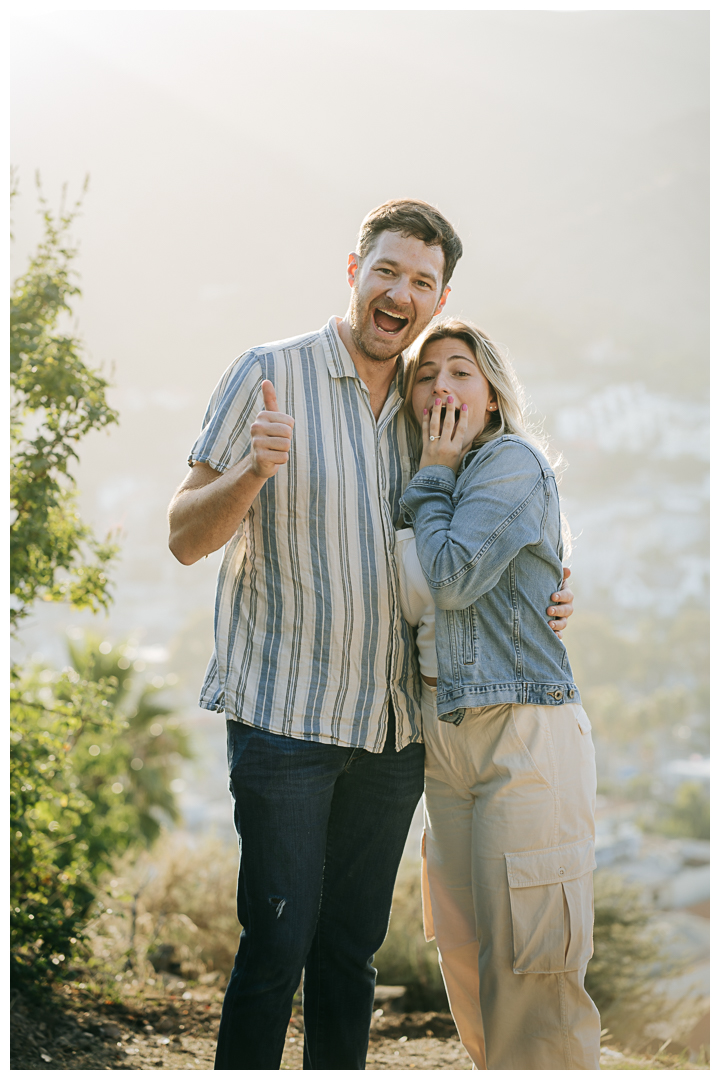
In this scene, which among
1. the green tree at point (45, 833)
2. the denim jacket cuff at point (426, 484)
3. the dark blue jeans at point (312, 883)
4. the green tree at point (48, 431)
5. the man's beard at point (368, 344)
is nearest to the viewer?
the dark blue jeans at point (312, 883)

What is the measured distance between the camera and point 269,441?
64.4 inches

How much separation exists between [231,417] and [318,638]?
0.55 meters

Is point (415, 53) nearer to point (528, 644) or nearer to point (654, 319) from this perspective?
point (654, 319)

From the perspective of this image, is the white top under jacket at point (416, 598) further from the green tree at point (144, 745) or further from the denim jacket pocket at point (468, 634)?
the green tree at point (144, 745)

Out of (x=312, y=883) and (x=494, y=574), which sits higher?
(x=494, y=574)

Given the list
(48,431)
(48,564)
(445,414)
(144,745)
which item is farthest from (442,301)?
(144,745)

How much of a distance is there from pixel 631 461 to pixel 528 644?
6390 cm

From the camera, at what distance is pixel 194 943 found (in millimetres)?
4176

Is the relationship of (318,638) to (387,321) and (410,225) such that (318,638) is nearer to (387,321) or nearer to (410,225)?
(387,321)

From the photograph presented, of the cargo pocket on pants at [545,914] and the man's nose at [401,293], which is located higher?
the man's nose at [401,293]

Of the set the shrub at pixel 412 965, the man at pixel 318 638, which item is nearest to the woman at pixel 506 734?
the man at pixel 318 638

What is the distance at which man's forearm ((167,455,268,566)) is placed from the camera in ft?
5.60

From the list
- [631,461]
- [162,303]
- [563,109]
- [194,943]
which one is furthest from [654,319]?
[194,943]

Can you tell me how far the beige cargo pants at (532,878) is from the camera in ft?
5.93
